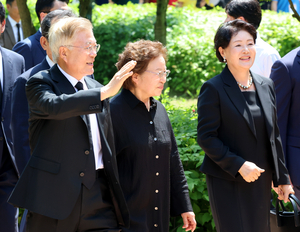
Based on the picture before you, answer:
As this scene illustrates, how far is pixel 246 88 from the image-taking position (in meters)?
3.64

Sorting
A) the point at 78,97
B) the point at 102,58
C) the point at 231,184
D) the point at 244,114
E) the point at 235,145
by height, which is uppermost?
the point at 78,97

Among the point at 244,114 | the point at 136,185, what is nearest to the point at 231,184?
the point at 244,114

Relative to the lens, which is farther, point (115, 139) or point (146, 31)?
point (146, 31)

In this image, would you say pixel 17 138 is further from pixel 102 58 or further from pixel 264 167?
pixel 102 58

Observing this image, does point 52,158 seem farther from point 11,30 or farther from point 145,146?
point 11,30

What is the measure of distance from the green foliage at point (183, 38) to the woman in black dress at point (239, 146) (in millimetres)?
6349

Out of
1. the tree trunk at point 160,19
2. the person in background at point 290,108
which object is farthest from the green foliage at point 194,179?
the tree trunk at point 160,19

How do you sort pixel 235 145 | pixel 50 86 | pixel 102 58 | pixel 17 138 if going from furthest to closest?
pixel 102 58, pixel 17 138, pixel 235 145, pixel 50 86

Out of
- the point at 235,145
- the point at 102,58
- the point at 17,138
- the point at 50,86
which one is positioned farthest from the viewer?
the point at 102,58

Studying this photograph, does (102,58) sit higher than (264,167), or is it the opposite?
(264,167)

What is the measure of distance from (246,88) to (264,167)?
0.63 meters

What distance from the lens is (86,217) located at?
9.67 feet

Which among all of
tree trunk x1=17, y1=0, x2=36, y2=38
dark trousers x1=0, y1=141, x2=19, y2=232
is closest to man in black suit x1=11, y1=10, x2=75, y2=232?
dark trousers x1=0, y1=141, x2=19, y2=232

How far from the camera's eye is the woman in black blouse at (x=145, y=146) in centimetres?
327
